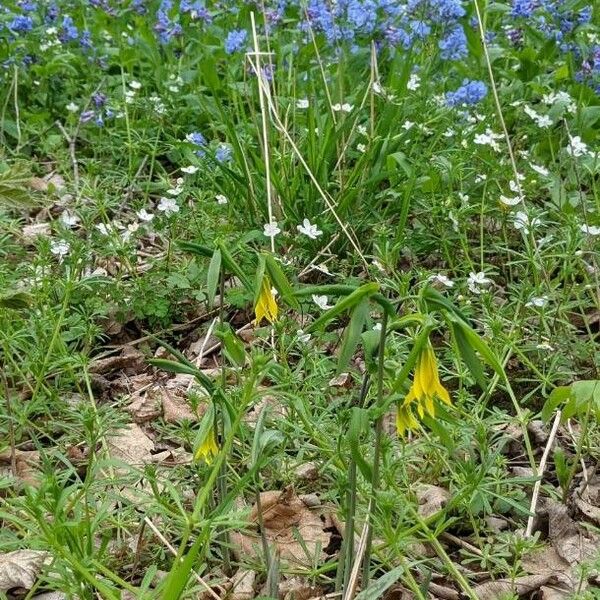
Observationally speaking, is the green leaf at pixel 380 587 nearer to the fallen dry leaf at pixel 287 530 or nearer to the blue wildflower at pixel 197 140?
the fallen dry leaf at pixel 287 530

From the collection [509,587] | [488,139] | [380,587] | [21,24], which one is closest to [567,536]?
[509,587]

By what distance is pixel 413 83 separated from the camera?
3.62 meters

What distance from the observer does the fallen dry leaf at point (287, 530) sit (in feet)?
6.40

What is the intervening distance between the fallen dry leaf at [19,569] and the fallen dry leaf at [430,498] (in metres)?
0.77

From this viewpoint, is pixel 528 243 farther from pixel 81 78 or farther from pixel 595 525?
pixel 81 78

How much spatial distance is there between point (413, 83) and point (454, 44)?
1.39ft

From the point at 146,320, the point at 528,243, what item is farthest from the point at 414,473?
the point at 146,320

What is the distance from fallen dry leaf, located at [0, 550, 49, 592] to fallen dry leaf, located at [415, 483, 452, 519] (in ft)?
2.51

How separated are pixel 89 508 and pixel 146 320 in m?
1.05

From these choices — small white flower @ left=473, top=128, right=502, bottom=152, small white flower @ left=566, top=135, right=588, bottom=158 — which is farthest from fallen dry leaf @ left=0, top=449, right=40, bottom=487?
small white flower @ left=566, top=135, right=588, bottom=158

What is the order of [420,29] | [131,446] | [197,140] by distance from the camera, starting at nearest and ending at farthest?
[131,446] < [197,140] < [420,29]

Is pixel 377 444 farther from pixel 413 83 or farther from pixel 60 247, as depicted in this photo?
pixel 413 83

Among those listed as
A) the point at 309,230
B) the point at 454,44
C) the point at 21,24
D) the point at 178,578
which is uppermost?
the point at 21,24

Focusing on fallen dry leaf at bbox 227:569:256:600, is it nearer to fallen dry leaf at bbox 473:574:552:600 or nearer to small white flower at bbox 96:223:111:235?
fallen dry leaf at bbox 473:574:552:600
